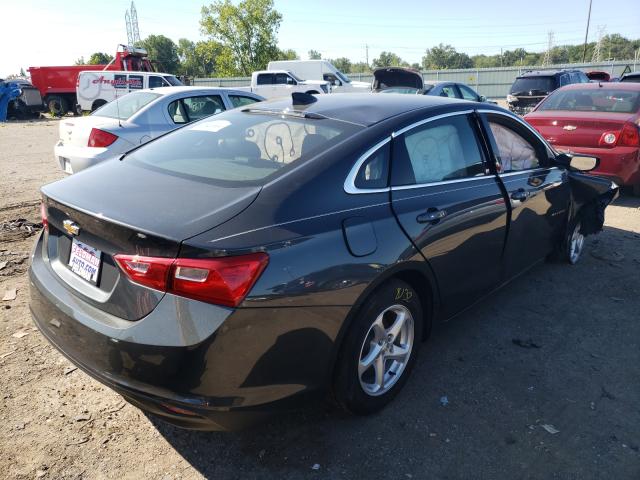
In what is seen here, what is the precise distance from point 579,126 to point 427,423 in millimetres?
6099

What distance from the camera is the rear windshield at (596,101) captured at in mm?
7613

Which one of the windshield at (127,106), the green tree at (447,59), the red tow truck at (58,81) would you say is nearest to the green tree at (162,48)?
the green tree at (447,59)

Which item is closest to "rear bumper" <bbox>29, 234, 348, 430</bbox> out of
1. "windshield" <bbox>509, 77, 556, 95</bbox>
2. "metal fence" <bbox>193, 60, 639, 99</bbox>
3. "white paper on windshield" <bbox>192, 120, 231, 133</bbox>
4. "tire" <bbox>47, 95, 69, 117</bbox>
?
"white paper on windshield" <bbox>192, 120, 231, 133</bbox>

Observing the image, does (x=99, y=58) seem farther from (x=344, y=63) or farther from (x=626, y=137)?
(x=626, y=137)

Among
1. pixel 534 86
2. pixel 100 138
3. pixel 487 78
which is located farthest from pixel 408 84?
pixel 487 78

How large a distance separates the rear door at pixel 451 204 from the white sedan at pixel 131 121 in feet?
14.9

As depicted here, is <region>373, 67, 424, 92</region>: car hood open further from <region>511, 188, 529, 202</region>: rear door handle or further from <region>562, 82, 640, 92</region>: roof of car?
<region>511, 188, 529, 202</region>: rear door handle

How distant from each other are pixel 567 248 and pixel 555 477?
2972 millimetres

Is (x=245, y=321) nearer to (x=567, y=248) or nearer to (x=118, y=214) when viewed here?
(x=118, y=214)

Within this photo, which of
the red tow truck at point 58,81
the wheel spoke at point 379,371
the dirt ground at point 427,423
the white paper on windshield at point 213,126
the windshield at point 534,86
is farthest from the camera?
the red tow truck at point 58,81

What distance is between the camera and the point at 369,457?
2.48 meters

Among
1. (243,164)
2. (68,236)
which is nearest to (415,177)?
(243,164)

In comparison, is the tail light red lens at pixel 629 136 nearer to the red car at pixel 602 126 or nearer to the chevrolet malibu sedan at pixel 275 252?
the red car at pixel 602 126

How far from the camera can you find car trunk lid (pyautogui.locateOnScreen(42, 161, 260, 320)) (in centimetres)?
206
